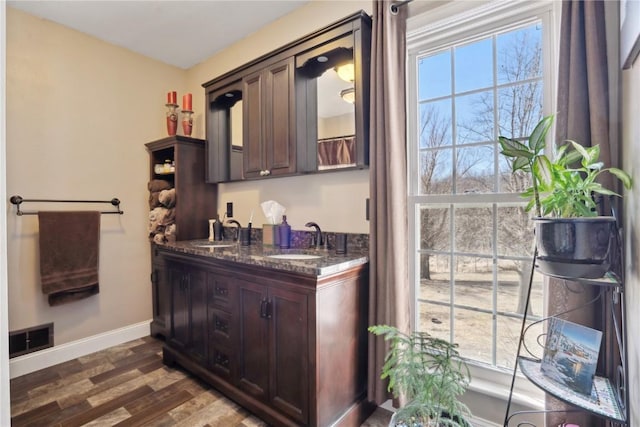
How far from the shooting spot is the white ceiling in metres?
2.35

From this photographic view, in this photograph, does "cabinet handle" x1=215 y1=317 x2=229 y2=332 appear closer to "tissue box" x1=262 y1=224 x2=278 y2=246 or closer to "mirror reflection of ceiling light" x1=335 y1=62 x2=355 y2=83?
"tissue box" x1=262 y1=224 x2=278 y2=246

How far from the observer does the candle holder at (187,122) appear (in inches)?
119

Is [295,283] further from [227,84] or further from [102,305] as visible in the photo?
[102,305]

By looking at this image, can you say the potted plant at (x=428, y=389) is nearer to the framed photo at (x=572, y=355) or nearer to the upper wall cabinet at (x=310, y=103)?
the framed photo at (x=572, y=355)

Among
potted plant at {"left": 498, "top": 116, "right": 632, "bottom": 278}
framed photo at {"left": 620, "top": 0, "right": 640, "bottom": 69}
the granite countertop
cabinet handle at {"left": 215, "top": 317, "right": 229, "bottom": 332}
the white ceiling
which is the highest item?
the white ceiling

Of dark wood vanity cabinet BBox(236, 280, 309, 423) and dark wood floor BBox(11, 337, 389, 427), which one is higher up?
dark wood vanity cabinet BBox(236, 280, 309, 423)

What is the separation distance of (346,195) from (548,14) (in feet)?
4.62

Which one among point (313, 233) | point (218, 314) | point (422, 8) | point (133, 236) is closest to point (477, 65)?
point (422, 8)

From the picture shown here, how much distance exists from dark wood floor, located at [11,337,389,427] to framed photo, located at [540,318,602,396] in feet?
3.43

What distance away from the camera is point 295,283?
155 cm

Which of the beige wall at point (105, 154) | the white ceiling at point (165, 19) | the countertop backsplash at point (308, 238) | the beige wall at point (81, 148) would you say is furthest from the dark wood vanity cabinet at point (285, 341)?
the white ceiling at point (165, 19)

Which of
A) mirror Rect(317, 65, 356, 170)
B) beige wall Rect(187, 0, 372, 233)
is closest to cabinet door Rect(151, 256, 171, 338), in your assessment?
beige wall Rect(187, 0, 372, 233)

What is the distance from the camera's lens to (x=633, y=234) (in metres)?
0.99

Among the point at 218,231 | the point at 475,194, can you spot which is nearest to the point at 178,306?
the point at 218,231
